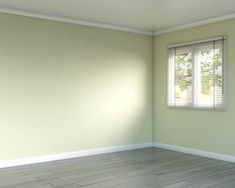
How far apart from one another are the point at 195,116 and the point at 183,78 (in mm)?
772

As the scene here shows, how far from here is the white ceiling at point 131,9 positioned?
426 cm

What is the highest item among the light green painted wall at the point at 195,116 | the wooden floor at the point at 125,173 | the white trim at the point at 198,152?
the light green painted wall at the point at 195,116

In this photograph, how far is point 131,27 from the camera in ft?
18.9

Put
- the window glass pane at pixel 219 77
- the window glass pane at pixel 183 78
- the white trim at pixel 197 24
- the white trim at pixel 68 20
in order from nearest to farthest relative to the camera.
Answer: the white trim at pixel 68 20 < the white trim at pixel 197 24 < the window glass pane at pixel 219 77 < the window glass pane at pixel 183 78

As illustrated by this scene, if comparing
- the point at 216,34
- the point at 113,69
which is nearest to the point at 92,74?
the point at 113,69

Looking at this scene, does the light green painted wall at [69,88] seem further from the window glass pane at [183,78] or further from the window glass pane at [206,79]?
the window glass pane at [206,79]

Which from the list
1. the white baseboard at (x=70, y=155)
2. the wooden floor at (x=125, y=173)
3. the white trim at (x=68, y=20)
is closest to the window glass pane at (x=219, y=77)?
the wooden floor at (x=125, y=173)

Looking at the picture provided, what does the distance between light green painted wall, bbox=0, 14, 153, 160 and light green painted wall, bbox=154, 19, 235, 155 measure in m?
0.23

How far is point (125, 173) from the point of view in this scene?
4176mm

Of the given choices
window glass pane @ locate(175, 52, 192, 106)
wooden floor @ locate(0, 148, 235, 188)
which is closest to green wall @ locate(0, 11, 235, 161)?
window glass pane @ locate(175, 52, 192, 106)

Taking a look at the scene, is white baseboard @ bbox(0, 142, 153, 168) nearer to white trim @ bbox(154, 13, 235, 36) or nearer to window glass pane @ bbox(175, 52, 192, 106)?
window glass pane @ bbox(175, 52, 192, 106)

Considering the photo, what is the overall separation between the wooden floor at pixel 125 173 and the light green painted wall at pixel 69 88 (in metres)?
0.47

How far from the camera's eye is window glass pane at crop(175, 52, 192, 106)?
5.52 meters

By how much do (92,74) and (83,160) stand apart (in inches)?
61.0
